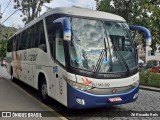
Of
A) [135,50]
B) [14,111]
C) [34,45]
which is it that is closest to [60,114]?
[14,111]

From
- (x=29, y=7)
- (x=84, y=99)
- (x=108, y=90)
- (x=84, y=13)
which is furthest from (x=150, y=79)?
(x=29, y=7)

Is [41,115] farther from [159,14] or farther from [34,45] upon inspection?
[159,14]

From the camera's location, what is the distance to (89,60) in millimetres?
8836

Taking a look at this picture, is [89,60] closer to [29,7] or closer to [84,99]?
[84,99]

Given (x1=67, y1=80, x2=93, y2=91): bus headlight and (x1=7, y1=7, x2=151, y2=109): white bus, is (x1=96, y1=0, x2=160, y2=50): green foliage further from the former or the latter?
(x1=67, y1=80, x2=93, y2=91): bus headlight

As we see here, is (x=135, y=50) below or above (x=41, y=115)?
above

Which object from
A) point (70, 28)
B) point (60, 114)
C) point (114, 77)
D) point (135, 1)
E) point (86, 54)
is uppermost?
point (135, 1)

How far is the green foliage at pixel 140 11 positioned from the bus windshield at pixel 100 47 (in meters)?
17.7

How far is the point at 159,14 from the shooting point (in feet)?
86.8

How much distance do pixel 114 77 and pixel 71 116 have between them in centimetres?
170

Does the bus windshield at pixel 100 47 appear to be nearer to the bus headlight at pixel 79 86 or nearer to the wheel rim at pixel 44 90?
the bus headlight at pixel 79 86

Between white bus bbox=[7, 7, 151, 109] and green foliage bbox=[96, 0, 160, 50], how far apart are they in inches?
692

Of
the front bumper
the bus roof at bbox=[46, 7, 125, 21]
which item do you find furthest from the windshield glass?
the front bumper

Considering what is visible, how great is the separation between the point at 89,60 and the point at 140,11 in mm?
21816
